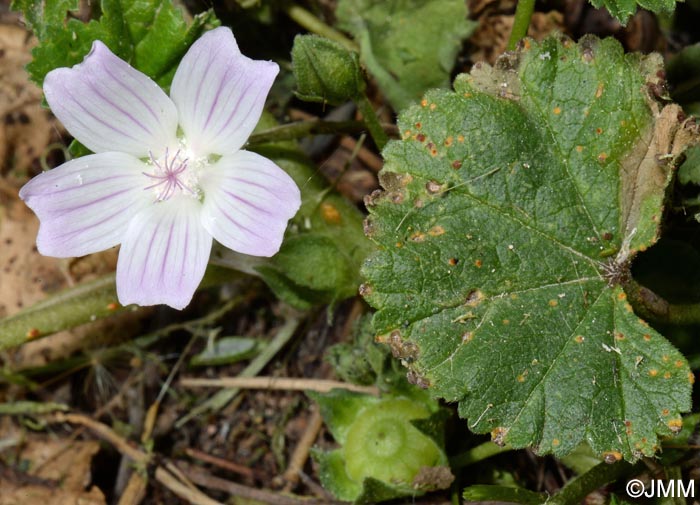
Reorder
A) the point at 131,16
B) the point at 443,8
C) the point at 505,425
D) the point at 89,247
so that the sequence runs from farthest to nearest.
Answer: the point at 443,8
the point at 131,16
the point at 89,247
the point at 505,425

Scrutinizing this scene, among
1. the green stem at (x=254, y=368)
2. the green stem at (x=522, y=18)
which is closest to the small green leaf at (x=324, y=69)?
the green stem at (x=522, y=18)

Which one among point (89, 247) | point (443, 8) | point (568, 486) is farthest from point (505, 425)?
point (443, 8)

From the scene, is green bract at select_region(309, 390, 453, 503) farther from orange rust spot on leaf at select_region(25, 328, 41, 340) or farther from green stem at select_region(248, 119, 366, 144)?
orange rust spot on leaf at select_region(25, 328, 41, 340)

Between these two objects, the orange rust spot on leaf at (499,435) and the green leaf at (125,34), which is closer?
the orange rust spot on leaf at (499,435)

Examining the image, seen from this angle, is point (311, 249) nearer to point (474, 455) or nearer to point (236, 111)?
point (236, 111)

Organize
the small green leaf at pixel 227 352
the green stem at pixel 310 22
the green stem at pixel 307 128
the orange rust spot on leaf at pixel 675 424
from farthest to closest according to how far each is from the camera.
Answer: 1. the small green leaf at pixel 227 352
2. the green stem at pixel 310 22
3. the green stem at pixel 307 128
4. the orange rust spot on leaf at pixel 675 424

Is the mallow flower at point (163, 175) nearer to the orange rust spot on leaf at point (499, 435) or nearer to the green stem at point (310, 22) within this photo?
the orange rust spot on leaf at point (499, 435)

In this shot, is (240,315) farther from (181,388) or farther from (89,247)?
(89,247)

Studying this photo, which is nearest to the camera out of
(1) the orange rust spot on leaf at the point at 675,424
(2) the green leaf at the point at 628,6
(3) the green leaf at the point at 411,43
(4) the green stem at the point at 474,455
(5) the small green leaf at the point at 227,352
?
(1) the orange rust spot on leaf at the point at 675,424
